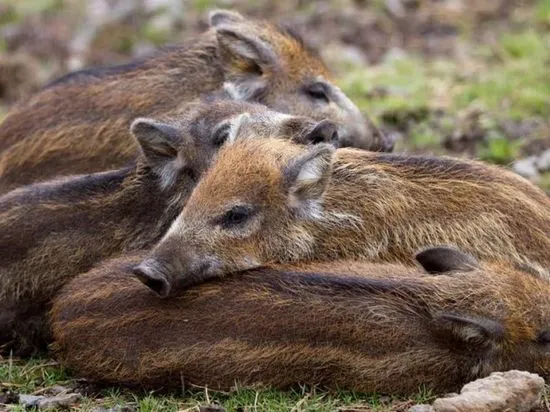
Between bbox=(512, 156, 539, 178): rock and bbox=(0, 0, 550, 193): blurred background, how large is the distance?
15 mm

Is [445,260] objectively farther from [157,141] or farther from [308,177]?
[157,141]

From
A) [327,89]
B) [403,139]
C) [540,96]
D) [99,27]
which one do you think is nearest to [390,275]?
[327,89]

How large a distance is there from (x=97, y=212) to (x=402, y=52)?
6.26m

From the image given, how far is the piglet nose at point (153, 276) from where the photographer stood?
5770 mm

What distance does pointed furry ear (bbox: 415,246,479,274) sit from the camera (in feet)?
19.4

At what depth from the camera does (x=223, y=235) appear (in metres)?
6.18

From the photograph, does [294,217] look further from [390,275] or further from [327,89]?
[327,89]

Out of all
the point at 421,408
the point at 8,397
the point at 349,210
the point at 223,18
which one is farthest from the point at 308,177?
the point at 223,18

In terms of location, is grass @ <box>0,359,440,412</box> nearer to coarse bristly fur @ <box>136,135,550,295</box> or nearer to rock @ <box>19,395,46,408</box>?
rock @ <box>19,395,46,408</box>

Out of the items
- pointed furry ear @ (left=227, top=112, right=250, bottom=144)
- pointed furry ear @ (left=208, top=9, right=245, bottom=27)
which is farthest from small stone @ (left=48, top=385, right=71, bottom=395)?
pointed furry ear @ (left=208, top=9, right=245, bottom=27)

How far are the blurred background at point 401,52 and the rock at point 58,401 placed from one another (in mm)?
4151

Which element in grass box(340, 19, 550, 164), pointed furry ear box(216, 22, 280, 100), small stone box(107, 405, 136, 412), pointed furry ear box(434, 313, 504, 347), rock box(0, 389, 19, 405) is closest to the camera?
pointed furry ear box(434, 313, 504, 347)

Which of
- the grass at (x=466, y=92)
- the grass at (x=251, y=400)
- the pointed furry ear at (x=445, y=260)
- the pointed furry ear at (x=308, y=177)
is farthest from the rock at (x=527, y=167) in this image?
the grass at (x=251, y=400)

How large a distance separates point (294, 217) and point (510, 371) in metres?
1.48
